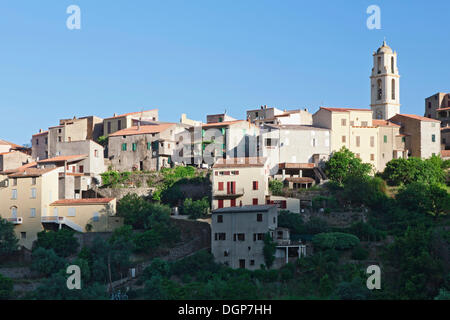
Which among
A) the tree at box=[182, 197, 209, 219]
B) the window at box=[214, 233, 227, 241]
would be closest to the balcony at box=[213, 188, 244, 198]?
the tree at box=[182, 197, 209, 219]

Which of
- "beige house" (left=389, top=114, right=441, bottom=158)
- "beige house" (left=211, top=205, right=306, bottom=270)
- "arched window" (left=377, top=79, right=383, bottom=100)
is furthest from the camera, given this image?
"arched window" (left=377, top=79, right=383, bottom=100)

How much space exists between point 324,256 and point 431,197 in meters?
14.3

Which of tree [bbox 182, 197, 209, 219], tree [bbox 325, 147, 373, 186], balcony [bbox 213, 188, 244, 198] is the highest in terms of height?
tree [bbox 325, 147, 373, 186]

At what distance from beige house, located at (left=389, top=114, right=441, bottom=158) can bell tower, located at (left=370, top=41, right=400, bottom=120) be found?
1065cm

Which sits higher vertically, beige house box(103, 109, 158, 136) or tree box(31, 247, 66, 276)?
beige house box(103, 109, 158, 136)

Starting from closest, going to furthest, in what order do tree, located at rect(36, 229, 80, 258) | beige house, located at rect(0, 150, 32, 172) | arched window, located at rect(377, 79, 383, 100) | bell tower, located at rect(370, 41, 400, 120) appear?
tree, located at rect(36, 229, 80, 258) < beige house, located at rect(0, 150, 32, 172) < bell tower, located at rect(370, 41, 400, 120) < arched window, located at rect(377, 79, 383, 100)

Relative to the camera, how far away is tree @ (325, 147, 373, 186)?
74500 millimetres

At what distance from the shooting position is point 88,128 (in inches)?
3570

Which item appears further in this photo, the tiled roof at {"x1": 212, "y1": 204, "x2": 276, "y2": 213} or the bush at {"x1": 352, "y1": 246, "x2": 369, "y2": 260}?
the tiled roof at {"x1": 212, "y1": 204, "x2": 276, "y2": 213}

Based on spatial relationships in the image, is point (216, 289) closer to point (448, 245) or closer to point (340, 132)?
point (448, 245)

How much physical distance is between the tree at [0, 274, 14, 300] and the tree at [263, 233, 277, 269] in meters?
18.9

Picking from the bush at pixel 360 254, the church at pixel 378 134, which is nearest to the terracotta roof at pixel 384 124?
the church at pixel 378 134

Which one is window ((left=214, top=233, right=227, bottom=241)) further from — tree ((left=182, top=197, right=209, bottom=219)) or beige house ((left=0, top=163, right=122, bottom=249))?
beige house ((left=0, top=163, right=122, bottom=249))
